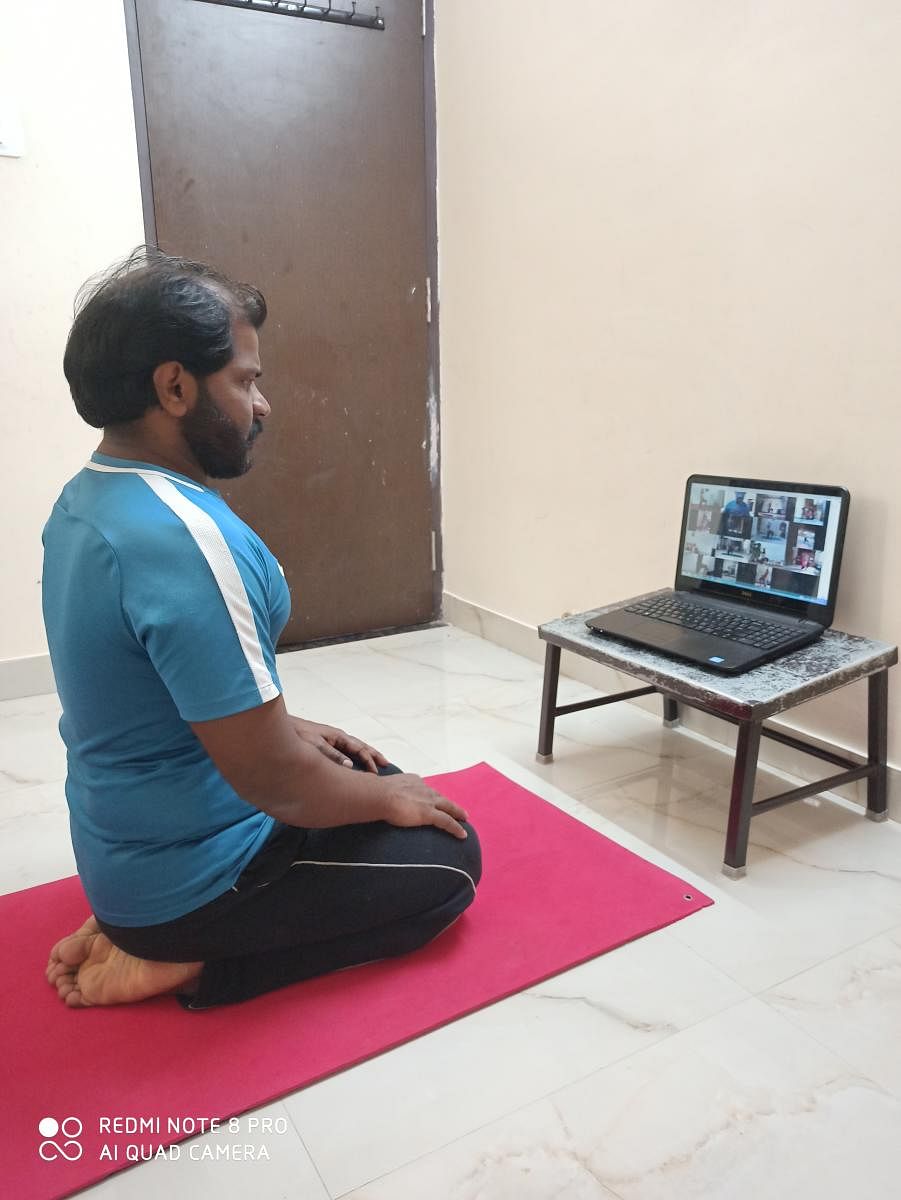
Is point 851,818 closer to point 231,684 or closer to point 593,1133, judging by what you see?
point 593,1133

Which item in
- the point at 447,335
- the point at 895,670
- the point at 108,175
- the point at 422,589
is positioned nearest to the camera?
the point at 895,670

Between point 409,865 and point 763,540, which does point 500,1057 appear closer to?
point 409,865

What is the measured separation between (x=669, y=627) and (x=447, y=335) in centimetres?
163

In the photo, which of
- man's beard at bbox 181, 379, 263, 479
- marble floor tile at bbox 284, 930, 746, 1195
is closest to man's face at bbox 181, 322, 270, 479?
man's beard at bbox 181, 379, 263, 479

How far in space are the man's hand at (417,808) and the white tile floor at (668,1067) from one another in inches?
11.1

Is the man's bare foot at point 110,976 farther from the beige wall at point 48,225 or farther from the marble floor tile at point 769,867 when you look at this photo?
the beige wall at point 48,225

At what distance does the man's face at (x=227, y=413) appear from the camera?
1188mm

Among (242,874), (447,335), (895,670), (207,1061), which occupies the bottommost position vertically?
(207,1061)

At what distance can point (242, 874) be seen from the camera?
132cm

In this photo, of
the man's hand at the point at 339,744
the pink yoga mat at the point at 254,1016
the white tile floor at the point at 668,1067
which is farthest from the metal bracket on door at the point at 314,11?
the pink yoga mat at the point at 254,1016

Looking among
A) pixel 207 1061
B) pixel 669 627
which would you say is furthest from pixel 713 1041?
pixel 669 627

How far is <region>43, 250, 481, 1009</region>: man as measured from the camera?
1116 millimetres

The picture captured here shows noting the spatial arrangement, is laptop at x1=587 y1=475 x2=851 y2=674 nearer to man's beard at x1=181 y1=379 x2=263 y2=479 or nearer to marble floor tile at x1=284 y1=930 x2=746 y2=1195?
marble floor tile at x1=284 y1=930 x2=746 y2=1195

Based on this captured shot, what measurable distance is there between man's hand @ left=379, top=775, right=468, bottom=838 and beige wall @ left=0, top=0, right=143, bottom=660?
1.71 metres
